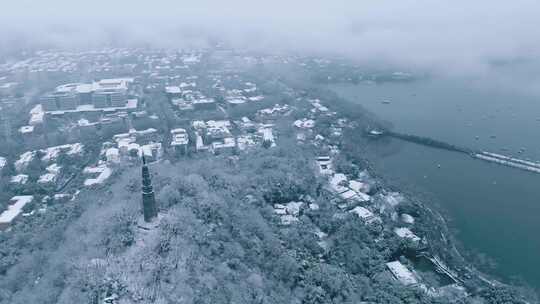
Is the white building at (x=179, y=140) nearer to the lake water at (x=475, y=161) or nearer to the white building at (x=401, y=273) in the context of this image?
the lake water at (x=475, y=161)

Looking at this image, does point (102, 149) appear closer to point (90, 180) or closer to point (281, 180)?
point (90, 180)

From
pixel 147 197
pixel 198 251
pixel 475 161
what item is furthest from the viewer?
pixel 475 161

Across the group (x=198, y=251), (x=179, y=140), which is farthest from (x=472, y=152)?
(x=198, y=251)

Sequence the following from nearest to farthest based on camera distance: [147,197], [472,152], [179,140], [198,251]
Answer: [198,251] < [147,197] < [179,140] < [472,152]

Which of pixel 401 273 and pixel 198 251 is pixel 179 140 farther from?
pixel 401 273

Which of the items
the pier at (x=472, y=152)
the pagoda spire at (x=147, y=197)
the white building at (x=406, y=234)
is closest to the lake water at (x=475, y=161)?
the pier at (x=472, y=152)

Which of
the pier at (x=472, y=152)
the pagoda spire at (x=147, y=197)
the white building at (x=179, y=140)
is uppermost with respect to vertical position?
the pagoda spire at (x=147, y=197)

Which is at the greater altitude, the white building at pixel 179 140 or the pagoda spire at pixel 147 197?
the pagoda spire at pixel 147 197
